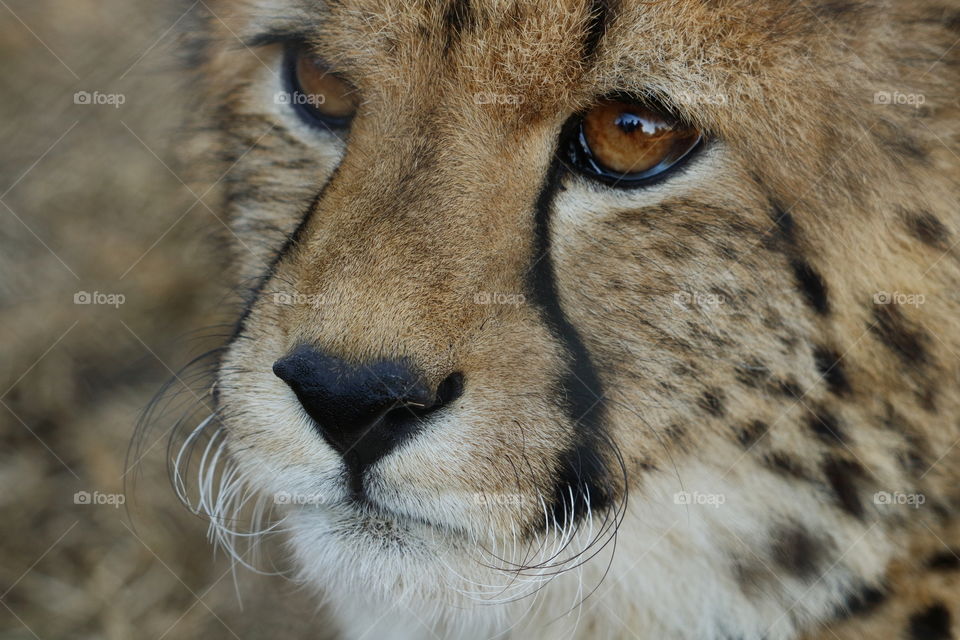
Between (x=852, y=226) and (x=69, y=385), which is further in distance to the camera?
(x=69, y=385)

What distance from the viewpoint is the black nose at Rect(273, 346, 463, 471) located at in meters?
1.11

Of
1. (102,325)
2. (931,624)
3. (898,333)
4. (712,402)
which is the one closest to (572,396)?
(712,402)

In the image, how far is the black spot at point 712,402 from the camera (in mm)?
1341

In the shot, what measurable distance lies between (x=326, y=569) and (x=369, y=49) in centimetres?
76

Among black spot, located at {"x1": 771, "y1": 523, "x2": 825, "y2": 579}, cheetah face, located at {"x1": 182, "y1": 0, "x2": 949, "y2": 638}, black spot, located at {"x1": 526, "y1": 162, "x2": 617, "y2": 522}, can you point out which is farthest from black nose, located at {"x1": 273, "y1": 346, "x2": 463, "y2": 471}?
black spot, located at {"x1": 771, "y1": 523, "x2": 825, "y2": 579}

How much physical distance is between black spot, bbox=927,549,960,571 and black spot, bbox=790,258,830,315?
419 mm

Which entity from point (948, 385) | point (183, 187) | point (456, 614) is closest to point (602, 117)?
point (948, 385)

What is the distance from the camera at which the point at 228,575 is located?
7.98 feet

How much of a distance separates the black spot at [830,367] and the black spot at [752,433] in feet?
0.36

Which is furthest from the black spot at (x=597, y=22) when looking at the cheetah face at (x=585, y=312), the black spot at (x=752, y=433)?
the black spot at (x=752, y=433)

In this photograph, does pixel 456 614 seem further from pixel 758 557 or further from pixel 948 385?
pixel 948 385

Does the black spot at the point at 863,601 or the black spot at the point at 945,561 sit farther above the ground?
the black spot at the point at 945,561

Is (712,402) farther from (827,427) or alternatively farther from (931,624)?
(931,624)

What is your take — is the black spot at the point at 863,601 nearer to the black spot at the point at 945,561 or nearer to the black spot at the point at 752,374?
the black spot at the point at 945,561
